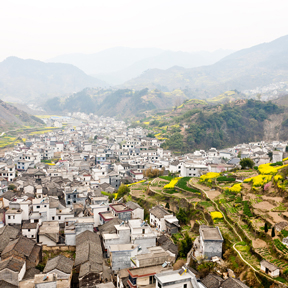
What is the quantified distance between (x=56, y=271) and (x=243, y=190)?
1337cm

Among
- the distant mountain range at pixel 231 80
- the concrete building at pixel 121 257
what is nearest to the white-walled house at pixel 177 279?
the concrete building at pixel 121 257

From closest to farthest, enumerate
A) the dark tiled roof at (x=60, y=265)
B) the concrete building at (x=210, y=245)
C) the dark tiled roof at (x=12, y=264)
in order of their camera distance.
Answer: the concrete building at (x=210, y=245) → the dark tiled roof at (x=12, y=264) → the dark tiled roof at (x=60, y=265)

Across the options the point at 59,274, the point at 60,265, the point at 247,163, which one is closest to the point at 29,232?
the point at 60,265

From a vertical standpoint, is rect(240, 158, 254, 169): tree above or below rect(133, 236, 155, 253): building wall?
above

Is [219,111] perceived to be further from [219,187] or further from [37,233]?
[37,233]

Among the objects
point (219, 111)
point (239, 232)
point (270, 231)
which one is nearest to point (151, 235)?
point (239, 232)

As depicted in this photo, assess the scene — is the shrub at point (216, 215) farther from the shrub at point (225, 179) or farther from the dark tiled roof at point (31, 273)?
the dark tiled roof at point (31, 273)

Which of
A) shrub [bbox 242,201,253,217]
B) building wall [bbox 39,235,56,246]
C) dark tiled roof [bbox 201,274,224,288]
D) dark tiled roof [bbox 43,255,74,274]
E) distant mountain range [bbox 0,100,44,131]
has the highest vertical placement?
distant mountain range [bbox 0,100,44,131]

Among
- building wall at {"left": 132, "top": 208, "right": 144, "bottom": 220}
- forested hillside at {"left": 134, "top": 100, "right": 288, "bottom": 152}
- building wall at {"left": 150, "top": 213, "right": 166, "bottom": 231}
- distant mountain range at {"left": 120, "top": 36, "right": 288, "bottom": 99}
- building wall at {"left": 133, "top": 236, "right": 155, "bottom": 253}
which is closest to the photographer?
building wall at {"left": 133, "top": 236, "right": 155, "bottom": 253}

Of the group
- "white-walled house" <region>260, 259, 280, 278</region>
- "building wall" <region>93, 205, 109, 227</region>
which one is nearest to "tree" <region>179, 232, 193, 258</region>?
"white-walled house" <region>260, 259, 280, 278</region>

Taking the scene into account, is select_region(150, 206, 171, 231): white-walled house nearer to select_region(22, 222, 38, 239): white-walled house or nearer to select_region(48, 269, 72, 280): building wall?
select_region(48, 269, 72, 280): building wall

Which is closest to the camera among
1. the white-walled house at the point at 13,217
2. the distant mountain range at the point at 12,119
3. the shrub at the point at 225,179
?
the white-walled house at the point at 13,217

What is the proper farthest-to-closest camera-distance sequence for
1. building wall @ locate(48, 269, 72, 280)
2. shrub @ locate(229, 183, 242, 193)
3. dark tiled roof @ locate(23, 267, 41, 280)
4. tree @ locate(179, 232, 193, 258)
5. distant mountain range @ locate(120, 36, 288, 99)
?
distant mountain range @ locate(120, 36, 288, 99) < shrub @ locate(229, 183, 242, 193) < tree @ locate(179, 232, 193, 258) < dark tiled roof @ locate(23, 267, 41, 280) < building wall @ locate(48, 269, 72, 280)

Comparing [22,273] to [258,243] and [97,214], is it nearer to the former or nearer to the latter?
[97,214]
